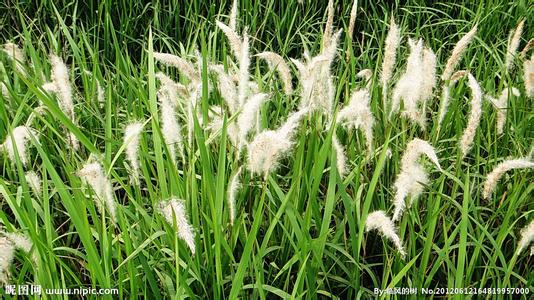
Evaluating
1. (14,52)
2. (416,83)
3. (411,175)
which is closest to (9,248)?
(411,175)

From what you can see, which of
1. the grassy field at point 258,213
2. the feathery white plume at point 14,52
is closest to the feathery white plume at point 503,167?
the grassy field at point 258,213

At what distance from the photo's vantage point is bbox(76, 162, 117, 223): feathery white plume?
1354 mm

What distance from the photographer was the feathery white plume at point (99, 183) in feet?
4.44

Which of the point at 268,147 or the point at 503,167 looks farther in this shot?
the point at 503,167

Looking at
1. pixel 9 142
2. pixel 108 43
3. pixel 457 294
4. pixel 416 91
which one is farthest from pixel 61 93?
pixel 108 43

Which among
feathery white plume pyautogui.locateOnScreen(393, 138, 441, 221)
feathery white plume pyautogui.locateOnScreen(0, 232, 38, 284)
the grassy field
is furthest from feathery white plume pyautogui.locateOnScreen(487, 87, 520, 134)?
feathery white plume pyautogui.locateOnScreen(0, 232, 38, 284)

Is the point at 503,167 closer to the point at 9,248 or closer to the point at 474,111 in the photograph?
the point at 474,111

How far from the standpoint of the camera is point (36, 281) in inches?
57.9

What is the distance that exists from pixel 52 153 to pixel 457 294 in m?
1.33

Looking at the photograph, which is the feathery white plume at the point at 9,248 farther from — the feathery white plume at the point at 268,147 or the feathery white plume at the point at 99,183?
the feathery white plume at the point at 268,147

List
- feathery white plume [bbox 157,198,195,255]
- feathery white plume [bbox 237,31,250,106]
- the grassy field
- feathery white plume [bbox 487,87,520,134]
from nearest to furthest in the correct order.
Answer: feathery white plume [bbox 157,198,195,255] < the grassy field < feathery white plume [bbox 237,31,250,106] < feathery white plume [bbox 487,87,520,134]

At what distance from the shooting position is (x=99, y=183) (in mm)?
1411

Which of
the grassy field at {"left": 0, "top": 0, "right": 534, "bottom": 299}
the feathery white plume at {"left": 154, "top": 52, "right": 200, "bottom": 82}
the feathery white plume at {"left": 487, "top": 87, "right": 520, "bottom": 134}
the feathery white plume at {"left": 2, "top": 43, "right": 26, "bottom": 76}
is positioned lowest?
the grassy field at {"left": 0, "top": 0, "right": 534, "bottom": 299}

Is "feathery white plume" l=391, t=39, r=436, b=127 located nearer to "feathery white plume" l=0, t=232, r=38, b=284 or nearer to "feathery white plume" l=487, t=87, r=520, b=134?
"feathery white plume" l=487, t=87, r=520, b=134
